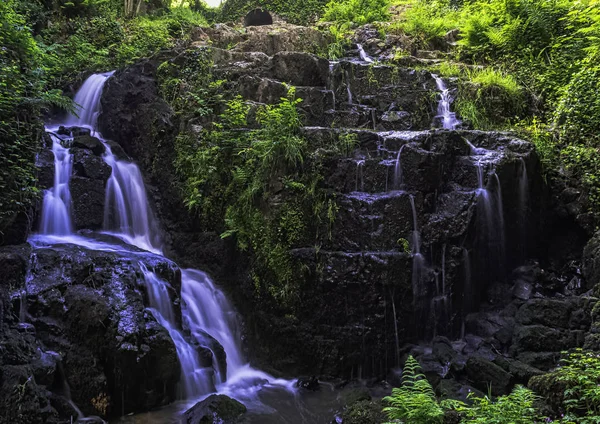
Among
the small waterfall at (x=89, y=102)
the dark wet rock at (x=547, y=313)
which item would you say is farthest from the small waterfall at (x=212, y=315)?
the small waterfall at (x=89, y=102)

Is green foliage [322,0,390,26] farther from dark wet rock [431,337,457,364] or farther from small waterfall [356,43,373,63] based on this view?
dark wet rock [431,337,457,364]

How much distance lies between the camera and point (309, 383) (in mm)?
7285

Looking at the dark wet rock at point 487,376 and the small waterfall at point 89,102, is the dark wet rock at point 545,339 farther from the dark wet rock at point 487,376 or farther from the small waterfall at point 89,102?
the small waterfall at point 89,102

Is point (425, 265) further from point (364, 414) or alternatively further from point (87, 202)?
point (87, 202)

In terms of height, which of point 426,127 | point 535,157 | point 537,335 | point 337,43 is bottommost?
point 537,335

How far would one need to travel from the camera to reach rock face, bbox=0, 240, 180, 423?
554cm

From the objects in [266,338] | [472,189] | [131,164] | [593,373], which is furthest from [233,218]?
[593,373]

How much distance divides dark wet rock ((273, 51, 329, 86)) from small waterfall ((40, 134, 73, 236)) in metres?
5.92

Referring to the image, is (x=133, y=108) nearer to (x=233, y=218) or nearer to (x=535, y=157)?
(x=233, y=218)

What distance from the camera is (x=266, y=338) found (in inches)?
319

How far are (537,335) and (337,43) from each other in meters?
12.2

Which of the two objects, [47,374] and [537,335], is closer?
[47,374]

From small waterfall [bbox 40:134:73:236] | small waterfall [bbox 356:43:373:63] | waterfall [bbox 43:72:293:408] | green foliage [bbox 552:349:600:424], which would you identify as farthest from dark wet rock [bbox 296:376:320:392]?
small waterfall [bbox 356:43:373:63]

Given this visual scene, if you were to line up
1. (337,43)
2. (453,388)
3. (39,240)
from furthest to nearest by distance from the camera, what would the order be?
(337,43)
(39,240)
(453,388)
